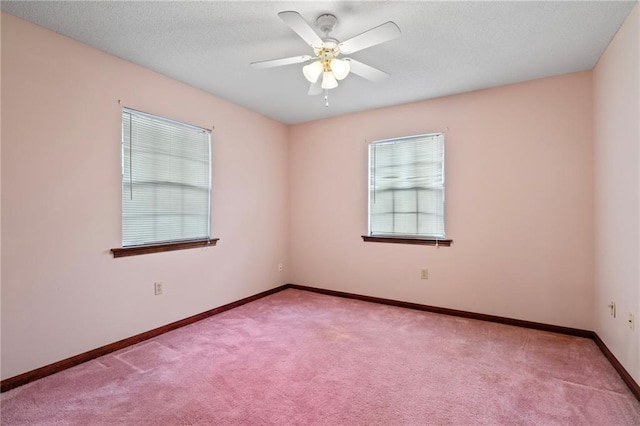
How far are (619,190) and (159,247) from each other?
3850 mm

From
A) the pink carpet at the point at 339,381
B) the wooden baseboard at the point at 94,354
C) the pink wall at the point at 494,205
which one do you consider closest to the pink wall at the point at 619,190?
the pink wall at the point at 494,205

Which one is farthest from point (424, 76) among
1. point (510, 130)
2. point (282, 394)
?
point (282, 394)

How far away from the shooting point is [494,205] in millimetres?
3344

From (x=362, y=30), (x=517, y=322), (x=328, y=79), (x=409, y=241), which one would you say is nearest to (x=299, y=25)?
(x=328, y=79)

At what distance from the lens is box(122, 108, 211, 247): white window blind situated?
2826mm

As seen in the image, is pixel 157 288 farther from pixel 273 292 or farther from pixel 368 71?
pixel 368 71

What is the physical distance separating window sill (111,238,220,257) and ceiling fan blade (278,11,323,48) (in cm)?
228

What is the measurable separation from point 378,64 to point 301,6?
1024 mm

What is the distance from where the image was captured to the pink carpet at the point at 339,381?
183cm

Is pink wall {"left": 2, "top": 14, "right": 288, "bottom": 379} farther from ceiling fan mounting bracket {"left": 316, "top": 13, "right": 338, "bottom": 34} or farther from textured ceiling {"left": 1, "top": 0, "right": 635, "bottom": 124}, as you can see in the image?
ceiling fan mounting bracket {"left": 316, "top": 13, "right": 338, "bottom": 34}

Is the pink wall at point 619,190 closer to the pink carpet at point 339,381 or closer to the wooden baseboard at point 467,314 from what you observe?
the wooden baseboard at point 467,314

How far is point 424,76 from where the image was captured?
3.06 metres

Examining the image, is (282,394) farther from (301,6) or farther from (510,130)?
(510,130)

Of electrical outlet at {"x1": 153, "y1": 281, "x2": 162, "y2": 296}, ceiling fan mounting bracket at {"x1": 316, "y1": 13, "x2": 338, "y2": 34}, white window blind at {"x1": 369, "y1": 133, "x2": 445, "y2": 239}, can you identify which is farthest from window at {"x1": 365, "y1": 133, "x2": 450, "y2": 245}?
electrical outlet at {"x1": 153, "y1": 281, "x2": 162, "y2": 296}
